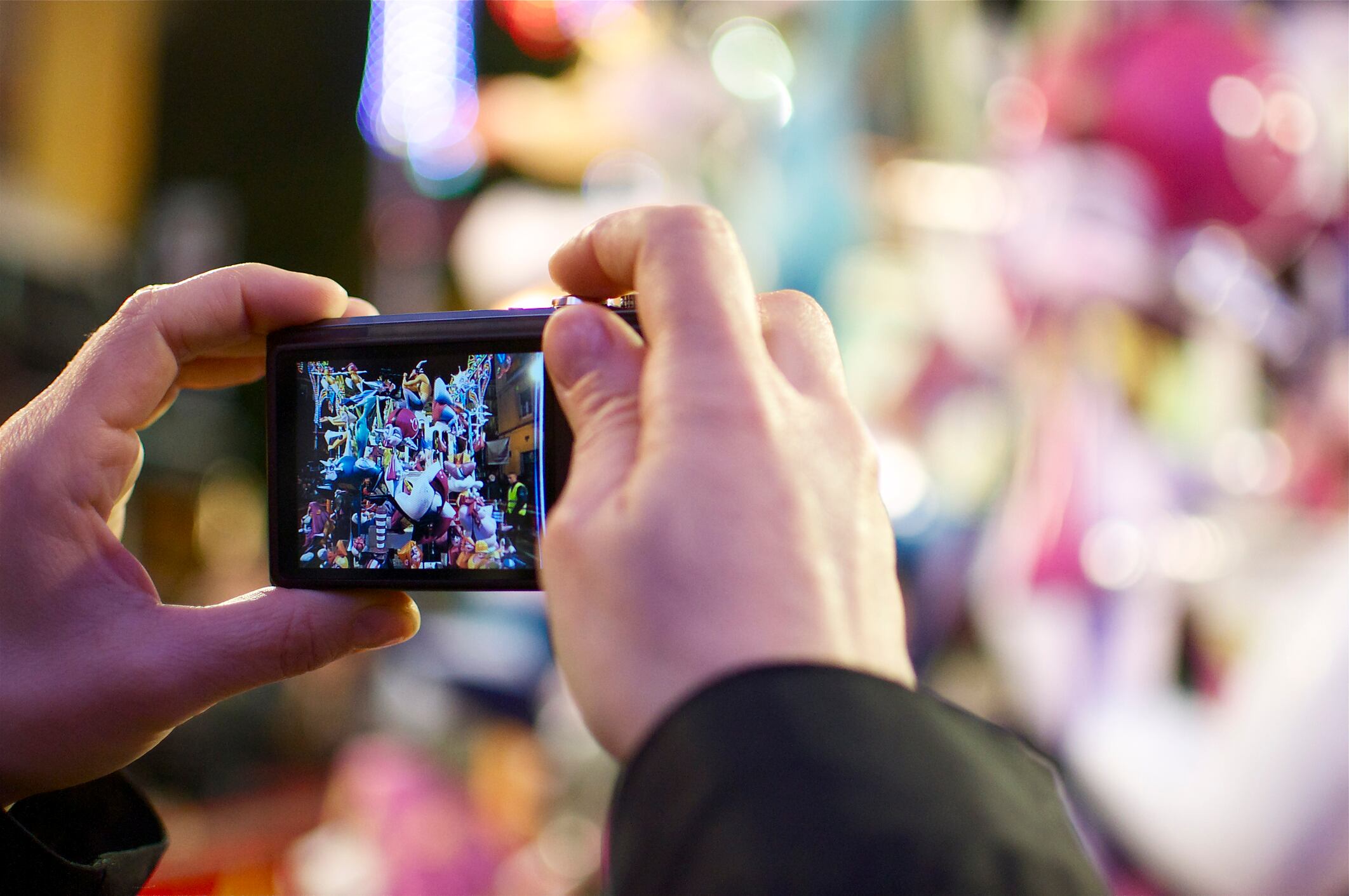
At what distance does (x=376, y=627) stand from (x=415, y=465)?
10 centimetres

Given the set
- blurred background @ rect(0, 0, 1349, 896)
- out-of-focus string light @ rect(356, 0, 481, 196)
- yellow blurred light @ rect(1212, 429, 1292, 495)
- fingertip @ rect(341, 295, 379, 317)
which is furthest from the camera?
out-of-focus string light @ rect(356, 0, 481, 196)

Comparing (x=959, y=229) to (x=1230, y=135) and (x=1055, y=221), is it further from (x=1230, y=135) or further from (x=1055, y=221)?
(x=1230, y=135)

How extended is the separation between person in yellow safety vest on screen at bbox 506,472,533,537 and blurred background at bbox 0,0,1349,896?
1.30ft

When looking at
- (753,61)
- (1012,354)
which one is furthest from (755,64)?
(1012,354)

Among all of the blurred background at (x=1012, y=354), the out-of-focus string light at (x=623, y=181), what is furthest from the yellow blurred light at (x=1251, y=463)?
the out-of-focus string light at (x=623, y=181)

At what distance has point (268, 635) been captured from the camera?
48 cm

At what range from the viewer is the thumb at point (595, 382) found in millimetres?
339

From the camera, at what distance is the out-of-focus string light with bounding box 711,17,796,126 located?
3.76ft

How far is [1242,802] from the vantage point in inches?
24.3

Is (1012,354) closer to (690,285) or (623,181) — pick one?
(623,181)

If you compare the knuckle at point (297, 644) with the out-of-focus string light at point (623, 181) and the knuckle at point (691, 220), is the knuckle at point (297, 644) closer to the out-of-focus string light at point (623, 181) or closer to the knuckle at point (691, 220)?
the knuckle at point (691, 220)

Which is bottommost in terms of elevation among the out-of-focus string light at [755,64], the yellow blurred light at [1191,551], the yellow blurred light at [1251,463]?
the yellow blurred light at [1191,551]

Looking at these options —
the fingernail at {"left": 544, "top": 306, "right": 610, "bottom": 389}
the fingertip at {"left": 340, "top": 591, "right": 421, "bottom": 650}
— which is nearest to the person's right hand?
the fingernail at {"left": 544, "top": 306, "right": 610, "bottom": 389}

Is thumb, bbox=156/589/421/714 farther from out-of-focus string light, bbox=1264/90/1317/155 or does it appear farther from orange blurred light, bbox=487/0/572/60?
orange blurred light, bbox=487/0/572/60
